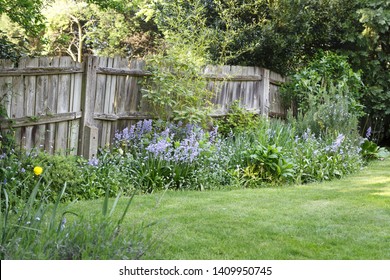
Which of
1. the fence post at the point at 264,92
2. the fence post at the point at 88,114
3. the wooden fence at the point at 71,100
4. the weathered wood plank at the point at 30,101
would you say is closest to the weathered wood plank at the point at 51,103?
the wooden fence at the point at 71,100

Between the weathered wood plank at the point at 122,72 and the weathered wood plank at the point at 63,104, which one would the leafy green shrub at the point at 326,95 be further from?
the weathered wood plank at the point at 63,104

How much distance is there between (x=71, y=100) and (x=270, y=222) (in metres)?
3.64

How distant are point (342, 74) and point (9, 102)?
7.73 m

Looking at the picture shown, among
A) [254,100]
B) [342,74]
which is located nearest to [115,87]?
[254,100]

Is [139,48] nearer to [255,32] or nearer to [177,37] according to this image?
[255,32]

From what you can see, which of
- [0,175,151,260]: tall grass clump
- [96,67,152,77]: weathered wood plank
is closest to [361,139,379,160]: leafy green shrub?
[96,67,152,77]: weathered wood plank

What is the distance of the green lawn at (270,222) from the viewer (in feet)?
15.3

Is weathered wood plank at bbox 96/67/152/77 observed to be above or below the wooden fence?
above

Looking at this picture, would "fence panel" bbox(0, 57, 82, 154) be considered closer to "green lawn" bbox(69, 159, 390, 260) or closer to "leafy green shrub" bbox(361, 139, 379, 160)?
"green lawn" bbox(69, 159, 390, 260)

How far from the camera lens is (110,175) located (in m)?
7.44

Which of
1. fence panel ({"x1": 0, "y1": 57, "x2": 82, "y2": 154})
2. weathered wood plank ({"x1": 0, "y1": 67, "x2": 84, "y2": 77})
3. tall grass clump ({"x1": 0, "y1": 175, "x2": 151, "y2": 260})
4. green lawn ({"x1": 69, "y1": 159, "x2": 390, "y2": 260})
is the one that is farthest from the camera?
fence panel ({"x1": 0, "y1": 57, "x2": 82, "y2": 154})

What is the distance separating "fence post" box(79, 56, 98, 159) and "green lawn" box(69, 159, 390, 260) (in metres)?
1.59

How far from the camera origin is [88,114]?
8195mm

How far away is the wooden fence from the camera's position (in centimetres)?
716
